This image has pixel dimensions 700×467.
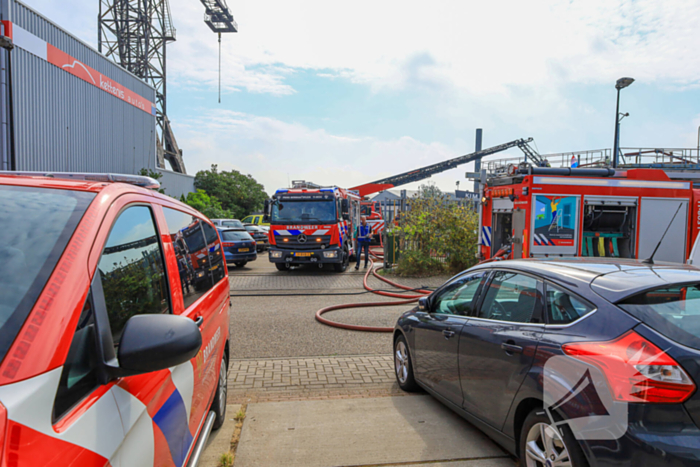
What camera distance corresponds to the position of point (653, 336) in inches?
98.0

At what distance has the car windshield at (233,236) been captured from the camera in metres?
17.7

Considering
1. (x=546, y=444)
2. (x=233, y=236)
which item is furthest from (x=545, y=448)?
(x=233, y=236)

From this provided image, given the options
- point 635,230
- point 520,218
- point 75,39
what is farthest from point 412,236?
point 75,39

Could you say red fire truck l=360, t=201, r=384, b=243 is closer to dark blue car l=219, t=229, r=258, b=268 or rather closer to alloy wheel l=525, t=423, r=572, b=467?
dark blue car l=219, t=229, r=258, b=268

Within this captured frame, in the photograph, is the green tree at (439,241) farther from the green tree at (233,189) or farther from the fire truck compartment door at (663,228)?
the green tree at (233,189)

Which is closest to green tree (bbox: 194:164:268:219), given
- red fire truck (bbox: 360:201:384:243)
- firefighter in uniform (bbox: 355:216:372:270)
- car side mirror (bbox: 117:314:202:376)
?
red fire truck (bbox: 360:201:384:243)

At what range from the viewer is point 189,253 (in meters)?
3.22

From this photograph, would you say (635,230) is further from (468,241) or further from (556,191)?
(468,241)

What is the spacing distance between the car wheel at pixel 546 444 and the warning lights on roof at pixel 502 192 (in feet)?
26.1

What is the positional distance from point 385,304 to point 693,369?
25.3 ft

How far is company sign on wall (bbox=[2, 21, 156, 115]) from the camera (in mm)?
17078

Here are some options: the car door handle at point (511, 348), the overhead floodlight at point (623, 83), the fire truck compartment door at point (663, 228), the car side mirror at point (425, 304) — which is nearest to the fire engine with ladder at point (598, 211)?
the fire truck compartment door at point (663, 228)

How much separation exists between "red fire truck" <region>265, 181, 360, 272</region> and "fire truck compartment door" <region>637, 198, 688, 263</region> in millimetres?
8601

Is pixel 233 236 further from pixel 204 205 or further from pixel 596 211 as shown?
pixel 204 205
